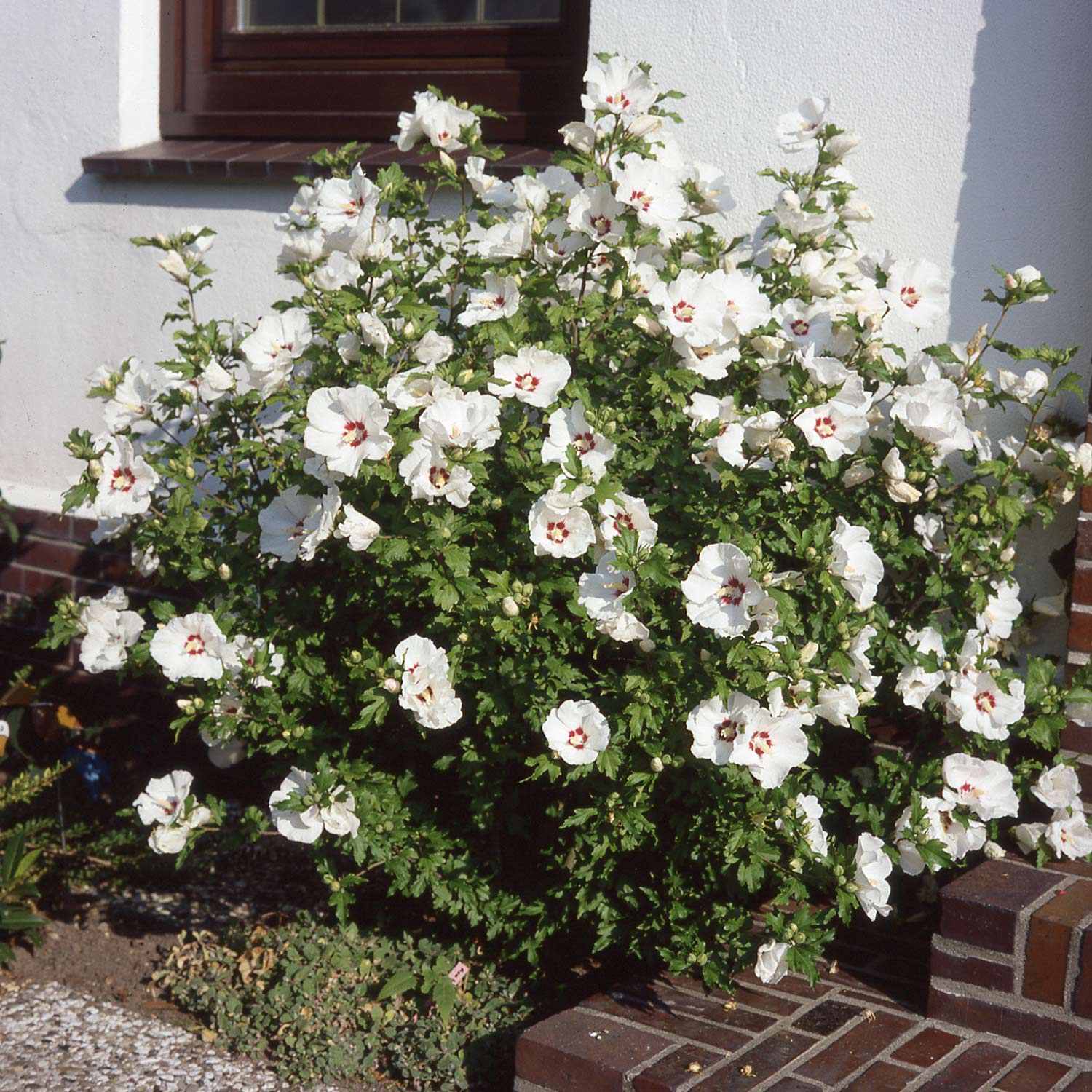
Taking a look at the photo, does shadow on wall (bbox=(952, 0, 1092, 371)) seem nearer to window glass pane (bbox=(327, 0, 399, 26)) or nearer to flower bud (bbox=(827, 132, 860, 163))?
flower bud (bbox=(827, 132, 860, 163))

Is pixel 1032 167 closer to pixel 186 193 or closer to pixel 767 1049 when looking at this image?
pixel 767 1049

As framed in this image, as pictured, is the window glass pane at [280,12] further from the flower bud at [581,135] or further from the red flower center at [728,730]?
the red flower center at [728,730]

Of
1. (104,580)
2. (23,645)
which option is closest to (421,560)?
(104,580)

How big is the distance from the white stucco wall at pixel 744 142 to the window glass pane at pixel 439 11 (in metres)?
0.64

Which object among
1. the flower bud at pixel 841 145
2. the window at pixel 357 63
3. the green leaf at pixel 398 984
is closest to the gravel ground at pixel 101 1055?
the green leaf at pixel 398 984

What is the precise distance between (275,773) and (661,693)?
102cm

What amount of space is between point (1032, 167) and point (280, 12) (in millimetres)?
2598

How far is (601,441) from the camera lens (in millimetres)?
2525

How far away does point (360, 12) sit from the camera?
432 centimetres

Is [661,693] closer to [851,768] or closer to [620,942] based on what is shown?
[620,942]

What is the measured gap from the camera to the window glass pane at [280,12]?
173 inches

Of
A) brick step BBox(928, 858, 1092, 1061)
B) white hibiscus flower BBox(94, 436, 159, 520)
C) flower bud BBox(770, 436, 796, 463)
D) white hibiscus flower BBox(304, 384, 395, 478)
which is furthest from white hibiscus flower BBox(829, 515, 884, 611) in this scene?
white hibiscus flower BBox(94, 436, 159, 520)

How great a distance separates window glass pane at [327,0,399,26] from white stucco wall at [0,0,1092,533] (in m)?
0.61

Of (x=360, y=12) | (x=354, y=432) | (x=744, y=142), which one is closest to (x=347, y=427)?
(x=354, y=432)
